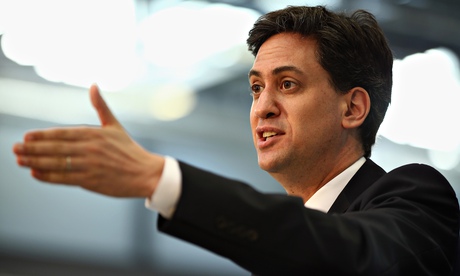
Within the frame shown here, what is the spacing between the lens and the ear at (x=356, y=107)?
2.27m

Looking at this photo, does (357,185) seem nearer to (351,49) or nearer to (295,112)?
(295,112)

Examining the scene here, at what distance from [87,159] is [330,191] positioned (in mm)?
1024

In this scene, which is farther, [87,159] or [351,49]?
[351,49]

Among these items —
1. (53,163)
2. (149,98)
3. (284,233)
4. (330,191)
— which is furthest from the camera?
(149,98)

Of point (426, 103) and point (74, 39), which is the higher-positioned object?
point (74, 39)

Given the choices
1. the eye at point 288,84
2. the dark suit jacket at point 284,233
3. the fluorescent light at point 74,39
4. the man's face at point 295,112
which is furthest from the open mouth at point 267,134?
the fluorescent light at point 74,39

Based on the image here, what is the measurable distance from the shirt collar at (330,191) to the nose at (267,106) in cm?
24

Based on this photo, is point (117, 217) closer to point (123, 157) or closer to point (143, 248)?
point (143, 248)

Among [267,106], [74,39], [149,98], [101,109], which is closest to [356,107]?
[267,106]

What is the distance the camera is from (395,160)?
6.43 meters

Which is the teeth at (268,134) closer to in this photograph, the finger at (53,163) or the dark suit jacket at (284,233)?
the dark suit jacket at (284,233)

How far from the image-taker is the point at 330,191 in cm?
212

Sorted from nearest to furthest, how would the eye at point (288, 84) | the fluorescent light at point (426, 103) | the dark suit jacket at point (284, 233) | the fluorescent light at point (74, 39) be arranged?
1. the dark suit jacket at point (284, 233)
2. the eye at point (288, 84)
3. the fluorescent light at point (74, 39)
4. the fluorescent light at point (426, 103)

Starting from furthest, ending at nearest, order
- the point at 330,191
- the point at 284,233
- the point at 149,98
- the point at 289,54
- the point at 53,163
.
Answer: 1. the point at 149,98
2. the point at 289,54
3. the point at 330,191
4. the point at 284,233
5. the point at 53,163
